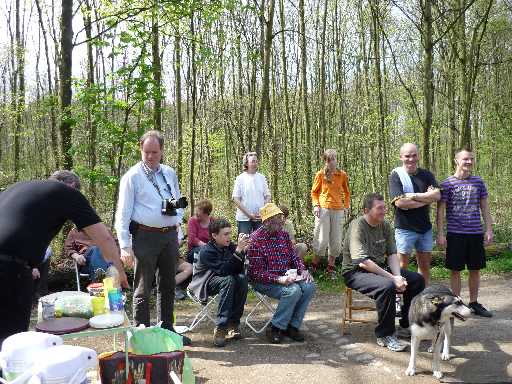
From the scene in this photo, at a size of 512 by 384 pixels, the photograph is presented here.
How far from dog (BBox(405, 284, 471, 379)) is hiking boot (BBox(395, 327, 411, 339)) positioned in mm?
673

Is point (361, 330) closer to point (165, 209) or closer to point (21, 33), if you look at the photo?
point (165, 209)

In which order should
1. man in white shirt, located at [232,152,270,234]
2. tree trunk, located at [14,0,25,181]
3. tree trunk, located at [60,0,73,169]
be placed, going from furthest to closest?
tree trunk, located at [14,0,25,181], tree trunk, located at [60,0,73,169], man in white shirt, located at [232,152,270,234]

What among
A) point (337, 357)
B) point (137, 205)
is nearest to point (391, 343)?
point (337, 357)

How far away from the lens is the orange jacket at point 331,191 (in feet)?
21.2

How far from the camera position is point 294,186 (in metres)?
9.79

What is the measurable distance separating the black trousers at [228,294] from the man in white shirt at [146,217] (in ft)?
1.97

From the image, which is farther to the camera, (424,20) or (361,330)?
(424,20)

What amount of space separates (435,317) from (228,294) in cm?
172

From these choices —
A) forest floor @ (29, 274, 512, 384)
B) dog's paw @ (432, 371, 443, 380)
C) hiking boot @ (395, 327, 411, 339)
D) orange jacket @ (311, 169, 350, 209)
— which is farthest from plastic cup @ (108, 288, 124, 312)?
orange jacket @ (311, 169, 350, 209)

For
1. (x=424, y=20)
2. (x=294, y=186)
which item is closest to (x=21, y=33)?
(x=294, y=186)

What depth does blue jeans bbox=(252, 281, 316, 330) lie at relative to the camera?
169 inches

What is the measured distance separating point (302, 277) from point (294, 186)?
5436mm

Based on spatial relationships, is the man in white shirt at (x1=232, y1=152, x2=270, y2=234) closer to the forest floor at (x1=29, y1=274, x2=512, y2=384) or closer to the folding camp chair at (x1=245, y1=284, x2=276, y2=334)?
the folding camp chair at (x1=245, y1=284, x2=276, y2=334)

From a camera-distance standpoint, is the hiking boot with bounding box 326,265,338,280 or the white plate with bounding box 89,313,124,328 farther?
the hiking boot with bounding box 326,265,338,280
